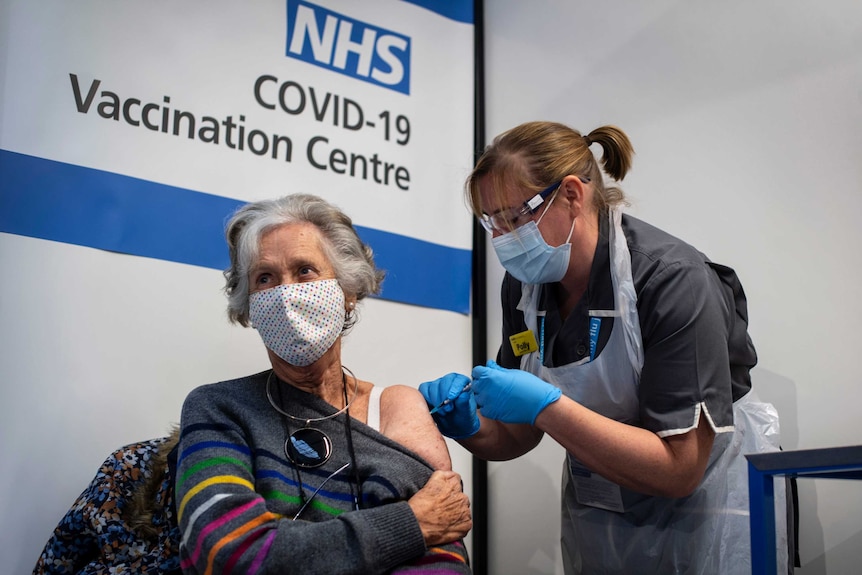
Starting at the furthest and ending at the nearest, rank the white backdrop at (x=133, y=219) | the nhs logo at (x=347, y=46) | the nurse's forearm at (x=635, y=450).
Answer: the nhs logo at (x=347, y=46), the white backdrop at (x=133, y=219), the nurse's forearm at (x=635, y=450)

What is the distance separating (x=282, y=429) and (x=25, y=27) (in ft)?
4.17

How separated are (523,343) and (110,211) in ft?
3.65

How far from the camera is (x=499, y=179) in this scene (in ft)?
5.78

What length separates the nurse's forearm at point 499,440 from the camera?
186 cm

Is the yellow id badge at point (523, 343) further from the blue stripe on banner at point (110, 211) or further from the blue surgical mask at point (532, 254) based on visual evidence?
the blue stripe on banner at point (110, 211)

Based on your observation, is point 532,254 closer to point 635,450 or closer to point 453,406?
point 453,406

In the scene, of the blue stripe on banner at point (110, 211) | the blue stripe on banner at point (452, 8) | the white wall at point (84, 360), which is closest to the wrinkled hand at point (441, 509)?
the white wall at point (84, 360)

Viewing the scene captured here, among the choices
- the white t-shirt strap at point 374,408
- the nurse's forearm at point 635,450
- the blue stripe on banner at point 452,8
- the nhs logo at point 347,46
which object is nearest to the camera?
the nurse's forearm at point 635,450

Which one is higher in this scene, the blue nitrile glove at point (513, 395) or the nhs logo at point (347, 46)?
the nhs logo at point (347, 46)

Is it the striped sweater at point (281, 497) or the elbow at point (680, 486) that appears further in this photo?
the elbow at point (680, 486)

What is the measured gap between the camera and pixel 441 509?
1429mm

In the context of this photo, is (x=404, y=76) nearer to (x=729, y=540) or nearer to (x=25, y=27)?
(x=25, y=27)

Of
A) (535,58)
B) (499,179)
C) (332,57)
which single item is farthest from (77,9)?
(535,58)

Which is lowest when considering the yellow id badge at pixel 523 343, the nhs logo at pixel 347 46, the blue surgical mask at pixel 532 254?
the yellow id badge at pixel 523 343
